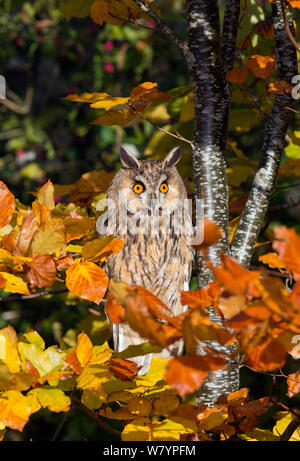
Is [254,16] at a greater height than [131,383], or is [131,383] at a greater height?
[254,16]

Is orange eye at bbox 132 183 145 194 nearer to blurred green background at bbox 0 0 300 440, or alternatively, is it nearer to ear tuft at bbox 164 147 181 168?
ear tuft at bbox 164 147 181 168

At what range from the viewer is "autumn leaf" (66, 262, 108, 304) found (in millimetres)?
582

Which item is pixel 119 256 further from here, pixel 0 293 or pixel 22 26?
pixel 22 26

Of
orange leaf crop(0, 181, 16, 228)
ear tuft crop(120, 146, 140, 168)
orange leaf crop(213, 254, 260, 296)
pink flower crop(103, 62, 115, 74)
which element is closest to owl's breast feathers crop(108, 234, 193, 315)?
ear tuft crop(120, 146, 140, 168)

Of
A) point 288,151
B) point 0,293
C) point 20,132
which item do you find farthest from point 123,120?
point 20,132

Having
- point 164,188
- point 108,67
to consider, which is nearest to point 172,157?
point 164,188

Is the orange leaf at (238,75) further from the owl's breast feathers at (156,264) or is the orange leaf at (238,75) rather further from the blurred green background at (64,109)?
the blurred green background at (64,109)

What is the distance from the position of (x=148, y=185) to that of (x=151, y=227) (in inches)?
2.7

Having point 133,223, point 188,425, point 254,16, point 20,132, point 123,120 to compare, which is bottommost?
point 20,132

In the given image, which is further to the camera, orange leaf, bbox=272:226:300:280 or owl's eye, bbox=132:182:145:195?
owl's eye, bbox=132:182:145:195

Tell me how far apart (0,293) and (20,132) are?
155 centimetres

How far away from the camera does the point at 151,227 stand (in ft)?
2.47

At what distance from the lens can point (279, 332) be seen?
44 cm

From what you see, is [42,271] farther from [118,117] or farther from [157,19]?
[157,19]
